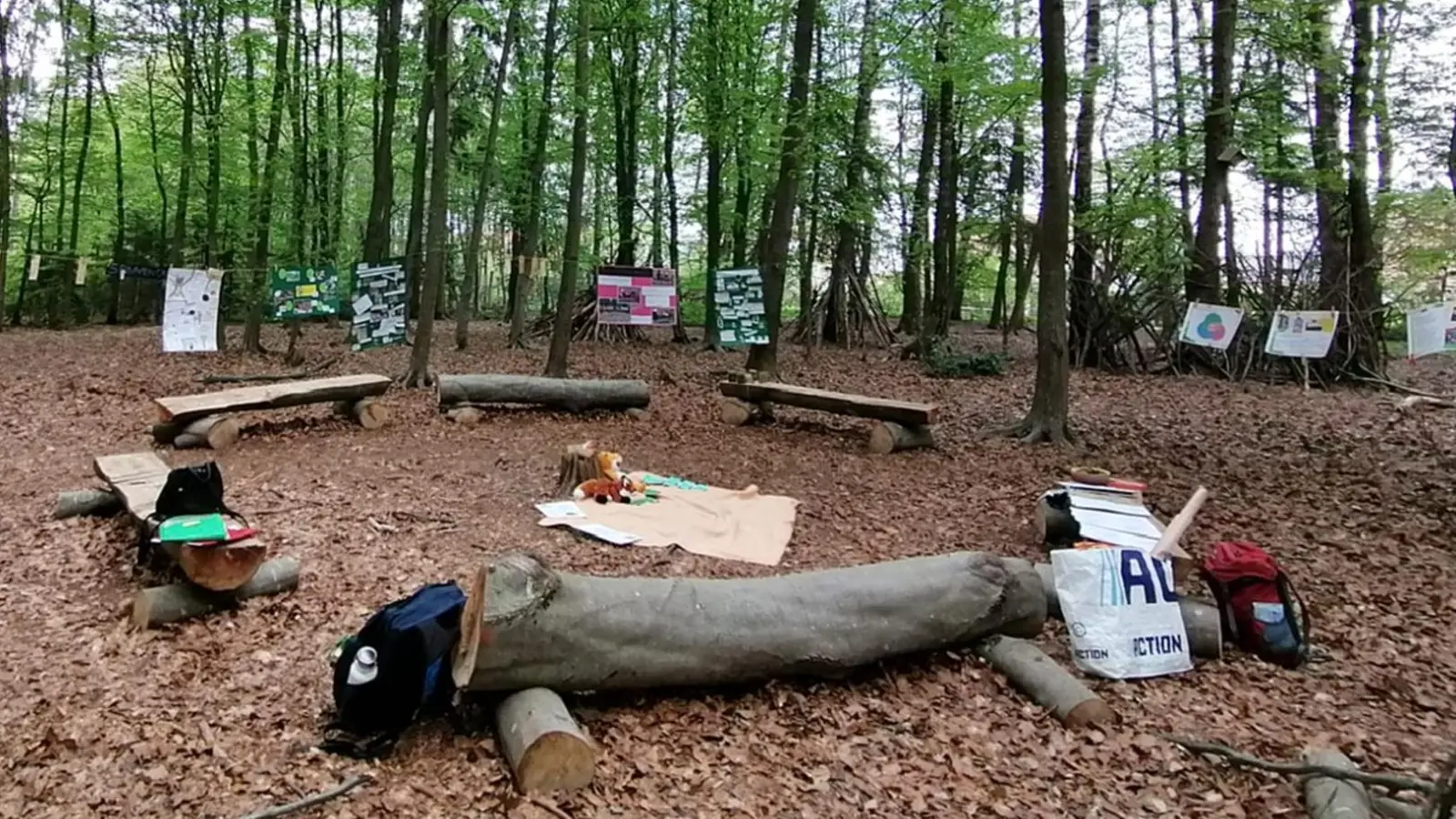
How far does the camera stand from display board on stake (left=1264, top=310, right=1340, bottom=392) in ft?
30.9

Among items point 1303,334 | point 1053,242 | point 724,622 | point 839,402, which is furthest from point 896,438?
point 1303,334

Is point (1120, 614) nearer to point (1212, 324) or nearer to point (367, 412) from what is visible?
point (367, 412)

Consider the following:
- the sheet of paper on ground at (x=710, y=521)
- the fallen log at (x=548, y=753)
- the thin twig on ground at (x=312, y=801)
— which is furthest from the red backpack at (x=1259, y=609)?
the thin twig on ground at (x=312, y=801)

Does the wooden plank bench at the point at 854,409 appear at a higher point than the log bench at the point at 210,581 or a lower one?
higher

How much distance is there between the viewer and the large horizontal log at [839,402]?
21.9ft

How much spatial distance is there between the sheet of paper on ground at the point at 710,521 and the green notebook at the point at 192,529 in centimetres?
173

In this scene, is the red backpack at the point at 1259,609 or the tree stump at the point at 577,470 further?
the tree stump at the point at 577,470

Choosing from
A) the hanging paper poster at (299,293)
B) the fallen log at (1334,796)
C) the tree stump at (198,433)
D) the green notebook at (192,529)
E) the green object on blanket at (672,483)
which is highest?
the hanging paper poster at (299,293)

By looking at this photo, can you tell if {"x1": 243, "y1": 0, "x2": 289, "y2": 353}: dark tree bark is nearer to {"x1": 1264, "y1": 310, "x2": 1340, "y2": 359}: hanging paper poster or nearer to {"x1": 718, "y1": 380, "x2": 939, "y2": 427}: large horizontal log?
{"x1": 718, "y1": 380, "x2": 939, "y2": 427}: large horizontal log

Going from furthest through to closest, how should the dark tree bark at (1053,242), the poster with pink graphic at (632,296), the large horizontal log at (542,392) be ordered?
the poster with pink graphic at (632,296), the large horizontal log at (542,392), the dark tree bark at (1053,242)

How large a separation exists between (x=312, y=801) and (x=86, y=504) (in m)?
3.38

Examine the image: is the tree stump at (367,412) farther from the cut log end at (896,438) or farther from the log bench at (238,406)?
the cut log end at (896,438)

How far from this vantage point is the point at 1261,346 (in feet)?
33.1

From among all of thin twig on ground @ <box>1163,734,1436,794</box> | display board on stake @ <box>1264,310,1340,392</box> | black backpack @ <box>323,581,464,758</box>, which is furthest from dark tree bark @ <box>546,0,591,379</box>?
display board on stake @ <box>1264,310,1340,392</box>
